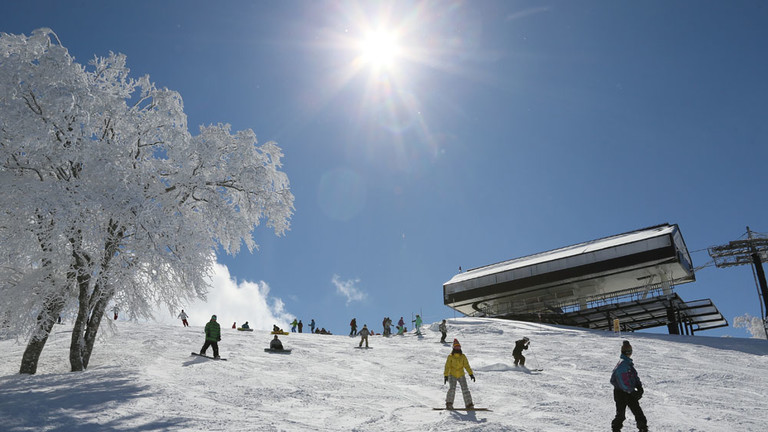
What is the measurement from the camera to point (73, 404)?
9727 millimetres

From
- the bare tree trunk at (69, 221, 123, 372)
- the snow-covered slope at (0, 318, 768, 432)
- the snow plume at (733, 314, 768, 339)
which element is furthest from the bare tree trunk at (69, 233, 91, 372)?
the snow plume at (733, 314, 768, 339)

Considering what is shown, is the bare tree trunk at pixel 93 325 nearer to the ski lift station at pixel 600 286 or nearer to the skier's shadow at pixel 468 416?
the skier's shadow at pixel 468 416

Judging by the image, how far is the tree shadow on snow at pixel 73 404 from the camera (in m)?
8.32

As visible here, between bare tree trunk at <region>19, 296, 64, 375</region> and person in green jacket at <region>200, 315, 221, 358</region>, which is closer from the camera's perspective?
bare tree trunk at <region>19, 296, 64, 375</region>

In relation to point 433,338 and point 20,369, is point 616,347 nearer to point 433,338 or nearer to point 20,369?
point 433,338

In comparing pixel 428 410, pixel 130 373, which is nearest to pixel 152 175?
pixel 130 373

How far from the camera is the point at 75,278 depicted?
15109mm

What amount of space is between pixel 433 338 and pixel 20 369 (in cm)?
1994

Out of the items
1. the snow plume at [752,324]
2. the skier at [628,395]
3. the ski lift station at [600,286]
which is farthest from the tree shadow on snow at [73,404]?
the snow plume at [752,324]

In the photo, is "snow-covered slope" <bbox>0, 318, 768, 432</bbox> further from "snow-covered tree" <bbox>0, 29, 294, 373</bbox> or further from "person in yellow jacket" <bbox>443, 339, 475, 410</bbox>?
"snow-covered tree" <bbox>0, 29, 294, 373</bbox>

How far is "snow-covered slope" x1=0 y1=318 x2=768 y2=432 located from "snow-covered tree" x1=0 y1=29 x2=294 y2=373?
2.31m

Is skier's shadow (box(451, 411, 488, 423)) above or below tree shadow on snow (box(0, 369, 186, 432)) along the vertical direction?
below

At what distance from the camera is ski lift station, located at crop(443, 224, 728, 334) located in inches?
1575

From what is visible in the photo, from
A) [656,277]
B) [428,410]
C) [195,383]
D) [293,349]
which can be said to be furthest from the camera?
[656,277]
